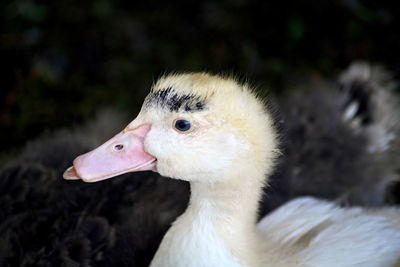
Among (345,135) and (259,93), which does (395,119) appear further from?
(259,93)

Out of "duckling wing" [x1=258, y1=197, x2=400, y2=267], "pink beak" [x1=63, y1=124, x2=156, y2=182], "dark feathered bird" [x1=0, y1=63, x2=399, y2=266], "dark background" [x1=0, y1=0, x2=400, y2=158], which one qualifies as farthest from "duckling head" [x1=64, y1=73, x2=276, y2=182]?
"dark background" [x1=0, y1=0, x2=400, y2=158]

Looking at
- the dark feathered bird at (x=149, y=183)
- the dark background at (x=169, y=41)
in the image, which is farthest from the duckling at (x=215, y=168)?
the dark background at (x=169, y=41)

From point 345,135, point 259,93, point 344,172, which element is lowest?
point 259,93

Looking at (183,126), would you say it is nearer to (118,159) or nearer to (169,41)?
(118,159)

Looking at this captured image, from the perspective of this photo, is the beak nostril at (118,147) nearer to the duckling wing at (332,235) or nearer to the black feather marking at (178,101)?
the black feather marking at (178,101)

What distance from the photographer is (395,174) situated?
6.87 feet

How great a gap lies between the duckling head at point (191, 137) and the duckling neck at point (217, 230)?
0.19ft

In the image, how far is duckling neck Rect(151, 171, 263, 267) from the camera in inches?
49.0

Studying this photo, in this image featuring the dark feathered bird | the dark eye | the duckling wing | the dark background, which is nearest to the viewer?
the dark eye

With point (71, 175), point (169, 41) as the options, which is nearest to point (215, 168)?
point (71, 175)

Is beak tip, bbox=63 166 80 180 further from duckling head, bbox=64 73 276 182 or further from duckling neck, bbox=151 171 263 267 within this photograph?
duckling neck, bbox=151 171 263 267

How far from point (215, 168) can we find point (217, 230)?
18 centimetres

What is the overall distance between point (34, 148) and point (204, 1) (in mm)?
1530

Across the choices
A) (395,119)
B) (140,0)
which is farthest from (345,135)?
(140,0)
